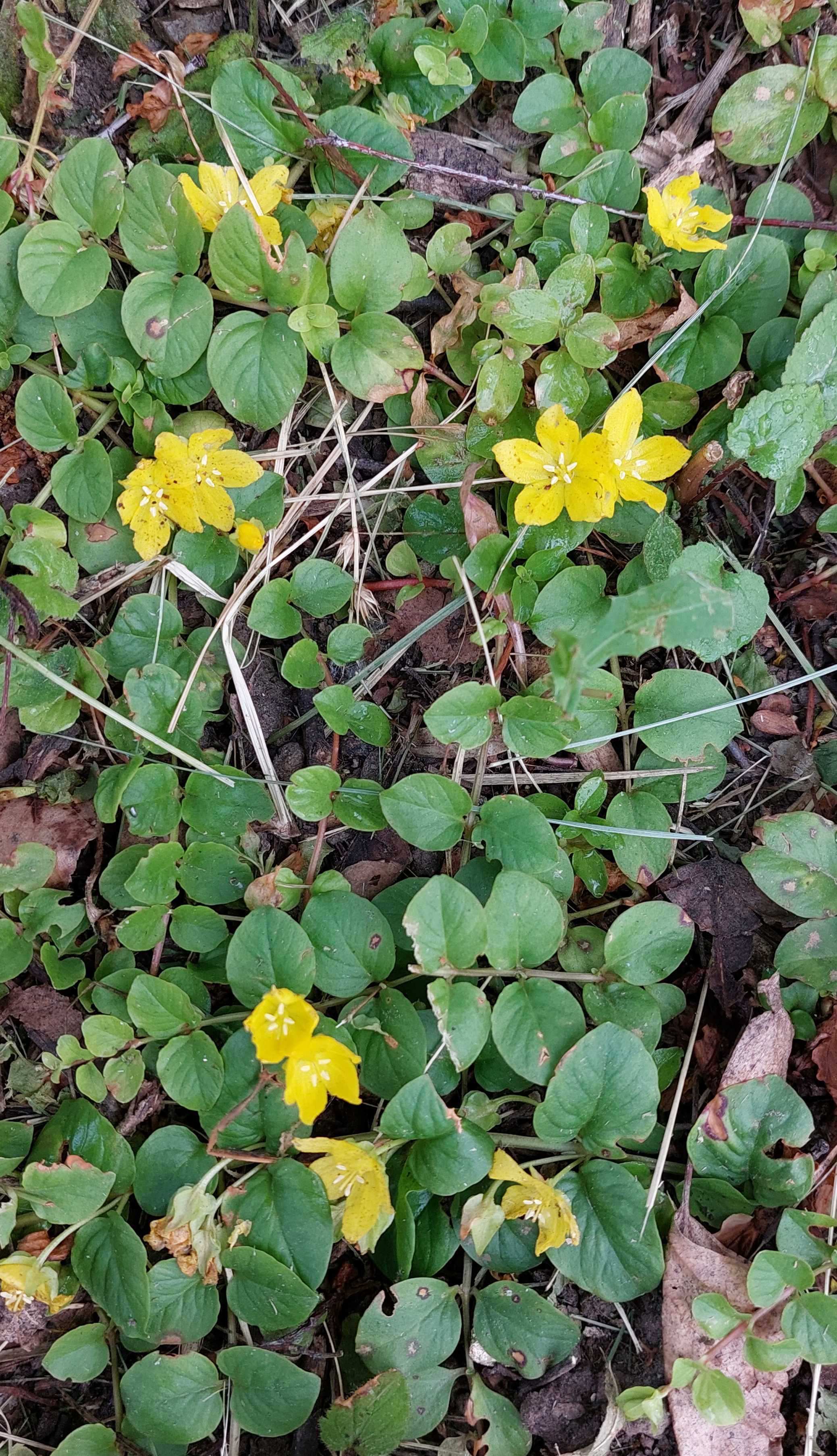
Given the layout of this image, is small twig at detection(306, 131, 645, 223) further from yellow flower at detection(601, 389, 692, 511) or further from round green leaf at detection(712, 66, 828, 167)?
yellow flower at detection(601, 389, 692, 511)

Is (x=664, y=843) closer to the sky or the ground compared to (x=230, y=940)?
closer to the ground

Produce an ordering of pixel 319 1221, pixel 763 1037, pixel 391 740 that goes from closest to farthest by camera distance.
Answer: pixel 319 1221, pixel 763 1037, pixel 391 740

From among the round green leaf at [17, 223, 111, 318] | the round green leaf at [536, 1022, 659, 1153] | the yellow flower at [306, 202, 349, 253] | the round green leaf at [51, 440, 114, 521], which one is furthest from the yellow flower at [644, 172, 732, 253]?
the round green leaf at [536, 1022, 659, 1153]

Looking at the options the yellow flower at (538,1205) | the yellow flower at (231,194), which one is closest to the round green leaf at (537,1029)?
the yellow flower at (538,1205)

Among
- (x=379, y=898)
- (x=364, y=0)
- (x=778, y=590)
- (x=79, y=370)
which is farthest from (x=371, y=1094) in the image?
(x=364, y=0)

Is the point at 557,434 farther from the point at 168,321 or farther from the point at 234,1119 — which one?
the point at 234,1119

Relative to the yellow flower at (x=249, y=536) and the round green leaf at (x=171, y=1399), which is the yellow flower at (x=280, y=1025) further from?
the yellow flower at (x=249, y=536)

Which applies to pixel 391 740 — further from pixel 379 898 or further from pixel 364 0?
pixel 364 0
